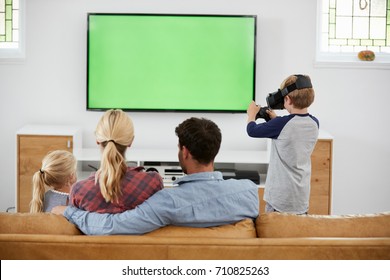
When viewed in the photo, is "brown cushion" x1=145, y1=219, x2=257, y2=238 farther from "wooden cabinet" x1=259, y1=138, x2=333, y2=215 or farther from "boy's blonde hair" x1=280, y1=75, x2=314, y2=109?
"wooden cabinet" x1=259, y1=138, x2=333, y2=215

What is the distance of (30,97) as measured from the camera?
20.7 ft

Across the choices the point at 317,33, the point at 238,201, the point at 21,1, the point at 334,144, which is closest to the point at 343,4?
the point at 317,33

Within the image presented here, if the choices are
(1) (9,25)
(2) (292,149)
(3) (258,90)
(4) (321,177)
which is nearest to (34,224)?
(2) (292,149)

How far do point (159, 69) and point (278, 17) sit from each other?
1.13 m

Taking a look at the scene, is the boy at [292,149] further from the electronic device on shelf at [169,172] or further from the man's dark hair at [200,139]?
the electronic device on shelf at [169,172]

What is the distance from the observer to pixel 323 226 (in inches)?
105

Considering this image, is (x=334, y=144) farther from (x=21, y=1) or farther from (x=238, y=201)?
(x=238, y=201)

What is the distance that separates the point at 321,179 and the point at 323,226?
131 inches

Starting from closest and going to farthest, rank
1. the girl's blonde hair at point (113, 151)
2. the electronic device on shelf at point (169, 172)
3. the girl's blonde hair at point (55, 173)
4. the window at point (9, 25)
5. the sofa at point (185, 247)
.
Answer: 1. the sofa at point (185, 247)
2. the girl's blonde hair at point (113, 151)
3. the girl's blonde hair at point (55, 173)
4. the electronic device on shelf at point (169, 172)
5. the window at point (9, 25)

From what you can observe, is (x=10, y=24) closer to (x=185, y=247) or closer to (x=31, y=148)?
(x=31, y=148)

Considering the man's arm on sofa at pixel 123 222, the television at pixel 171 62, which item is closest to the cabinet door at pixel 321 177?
the television at pixel 171 62

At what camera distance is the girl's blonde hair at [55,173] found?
3.57 meters

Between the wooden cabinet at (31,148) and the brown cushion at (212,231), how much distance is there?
3.35m

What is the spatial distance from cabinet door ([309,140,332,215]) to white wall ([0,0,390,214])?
0.50 meters
